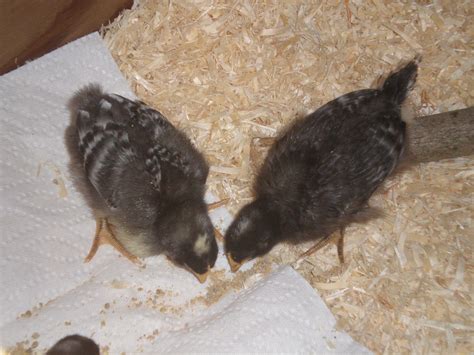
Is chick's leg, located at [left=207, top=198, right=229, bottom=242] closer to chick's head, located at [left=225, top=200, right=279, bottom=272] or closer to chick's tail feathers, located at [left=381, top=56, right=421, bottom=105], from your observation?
chick's head, located at [left=225, top=200, right=279, bottom=272]

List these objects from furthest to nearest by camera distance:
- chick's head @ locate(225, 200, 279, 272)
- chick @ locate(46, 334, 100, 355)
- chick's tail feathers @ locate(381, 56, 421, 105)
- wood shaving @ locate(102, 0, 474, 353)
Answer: wood shaving @ locate(102, 0, 474, 353)
chick's tail feathers @ locate(381, 56, 421, 105)
chick's head @ locate(225, 200, 279, 272)
chick @ locate(46, 334, 100, 355)

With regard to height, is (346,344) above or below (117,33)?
below

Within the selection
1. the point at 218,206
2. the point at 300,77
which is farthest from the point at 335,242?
the point at 300,77

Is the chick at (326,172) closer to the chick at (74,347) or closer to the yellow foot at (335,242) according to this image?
the yellow foot at (335,242)

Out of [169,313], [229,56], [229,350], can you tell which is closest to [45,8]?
[229,56]

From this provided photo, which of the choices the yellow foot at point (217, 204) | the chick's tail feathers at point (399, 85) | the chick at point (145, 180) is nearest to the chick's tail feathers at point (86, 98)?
the chick at point (145, 180)

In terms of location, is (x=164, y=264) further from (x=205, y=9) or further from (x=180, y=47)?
(x=205, y=9)

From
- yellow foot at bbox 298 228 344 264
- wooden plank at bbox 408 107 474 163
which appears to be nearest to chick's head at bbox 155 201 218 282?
yellow foot at bbox 298 228 344 264
